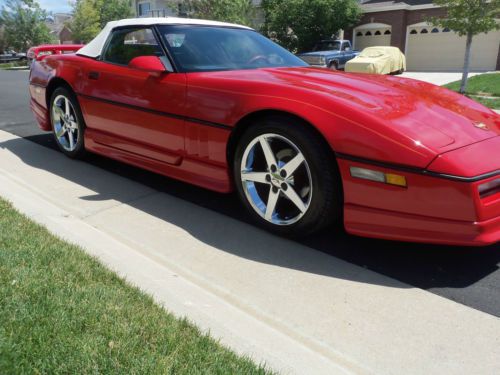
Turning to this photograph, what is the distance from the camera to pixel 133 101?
12.5 ft

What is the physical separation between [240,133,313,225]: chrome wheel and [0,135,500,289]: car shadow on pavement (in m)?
0.20

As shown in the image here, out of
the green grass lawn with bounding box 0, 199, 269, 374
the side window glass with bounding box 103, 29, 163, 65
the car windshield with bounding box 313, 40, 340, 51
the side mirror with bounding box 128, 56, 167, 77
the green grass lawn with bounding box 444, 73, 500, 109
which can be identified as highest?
the side window glass with bounding box 103, 29, 163, 65

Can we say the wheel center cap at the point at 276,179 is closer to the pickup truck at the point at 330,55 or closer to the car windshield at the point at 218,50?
the car windshield at the point at 218,50

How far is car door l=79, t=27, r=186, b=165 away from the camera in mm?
3537

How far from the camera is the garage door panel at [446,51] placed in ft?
76.5

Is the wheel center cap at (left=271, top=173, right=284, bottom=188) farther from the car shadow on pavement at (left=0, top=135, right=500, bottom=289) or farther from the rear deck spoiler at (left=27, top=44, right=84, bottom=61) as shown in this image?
the rear deck spoiler at (left=27, top=44, right=84, bottom=61)

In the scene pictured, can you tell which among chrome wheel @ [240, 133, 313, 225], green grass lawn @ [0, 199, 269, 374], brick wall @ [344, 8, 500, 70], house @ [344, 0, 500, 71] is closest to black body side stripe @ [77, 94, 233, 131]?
chrome wheel @ [240, 133, 313, 225]

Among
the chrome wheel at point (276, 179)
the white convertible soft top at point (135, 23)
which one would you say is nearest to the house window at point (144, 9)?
the white convertible soft top at point (135, 23)

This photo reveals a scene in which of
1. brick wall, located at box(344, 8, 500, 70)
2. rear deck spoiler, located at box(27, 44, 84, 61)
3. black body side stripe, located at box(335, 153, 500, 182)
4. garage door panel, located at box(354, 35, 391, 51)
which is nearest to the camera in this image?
black body side stripe, located at box(335, 153, 500, 182)

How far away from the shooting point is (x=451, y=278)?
2643 millimetres

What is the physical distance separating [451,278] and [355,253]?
58 centimetres

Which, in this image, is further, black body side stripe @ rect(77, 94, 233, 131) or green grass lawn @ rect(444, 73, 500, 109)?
green grass lawn @ rect(444, 73, 500, 109)

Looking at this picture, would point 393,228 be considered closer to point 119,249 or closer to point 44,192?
point 119,249

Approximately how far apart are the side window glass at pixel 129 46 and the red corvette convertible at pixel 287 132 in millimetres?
14
